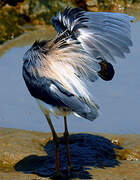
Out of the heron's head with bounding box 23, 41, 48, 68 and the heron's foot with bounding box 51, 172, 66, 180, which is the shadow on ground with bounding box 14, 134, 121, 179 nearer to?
the heron's foot with bounding box 51, 172, 66, 180

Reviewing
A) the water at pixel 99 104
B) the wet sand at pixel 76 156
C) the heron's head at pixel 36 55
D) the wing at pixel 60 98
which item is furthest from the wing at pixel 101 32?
the water at pixel 99 104

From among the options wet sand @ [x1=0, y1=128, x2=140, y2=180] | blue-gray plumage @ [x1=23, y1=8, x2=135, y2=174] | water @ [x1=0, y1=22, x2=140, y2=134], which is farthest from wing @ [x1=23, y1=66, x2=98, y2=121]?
water @ [x1=0, y1=22, x2=140, y2=134]

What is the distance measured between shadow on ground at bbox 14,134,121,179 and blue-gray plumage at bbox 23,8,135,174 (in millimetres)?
199

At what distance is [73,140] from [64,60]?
1.39 metres

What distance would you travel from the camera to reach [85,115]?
3.81 metres

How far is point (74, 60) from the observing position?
4156 mm

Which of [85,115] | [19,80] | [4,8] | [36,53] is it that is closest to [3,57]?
[19,80]

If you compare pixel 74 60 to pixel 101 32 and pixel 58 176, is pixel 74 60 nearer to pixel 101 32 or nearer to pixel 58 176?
pixel 101 32

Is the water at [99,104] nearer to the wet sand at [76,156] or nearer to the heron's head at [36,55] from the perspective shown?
the wet sand at [76,156]

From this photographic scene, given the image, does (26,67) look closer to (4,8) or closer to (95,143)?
(95,143)

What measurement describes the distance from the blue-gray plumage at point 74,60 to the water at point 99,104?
134 centimetres

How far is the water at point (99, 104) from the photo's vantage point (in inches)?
228

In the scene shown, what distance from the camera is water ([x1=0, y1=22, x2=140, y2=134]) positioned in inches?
228

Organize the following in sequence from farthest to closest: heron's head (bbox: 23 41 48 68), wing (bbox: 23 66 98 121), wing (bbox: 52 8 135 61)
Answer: wing (bbox: 52 8 135 61) → heron's head (bbox: 23 41 48 68) → wing (bbox: 23 66 98 121)
